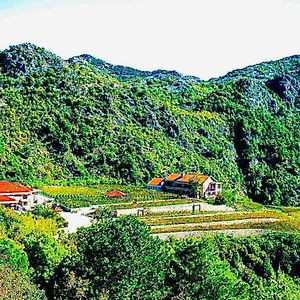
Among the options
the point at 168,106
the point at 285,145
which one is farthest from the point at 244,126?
the point at 168,106

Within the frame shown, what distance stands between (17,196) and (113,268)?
20127 millimetres

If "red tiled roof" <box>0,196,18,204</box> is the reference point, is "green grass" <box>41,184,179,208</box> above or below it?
below

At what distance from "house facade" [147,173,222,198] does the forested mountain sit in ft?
20.0

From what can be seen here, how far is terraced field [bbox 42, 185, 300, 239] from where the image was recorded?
35938mm

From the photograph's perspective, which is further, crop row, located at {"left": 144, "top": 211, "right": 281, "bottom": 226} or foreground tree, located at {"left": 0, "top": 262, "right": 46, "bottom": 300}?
crop row, located at {"left": 144, "top": 211, "right": 281, "bottom": 226}

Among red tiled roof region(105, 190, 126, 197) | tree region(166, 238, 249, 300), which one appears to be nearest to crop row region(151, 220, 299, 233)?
red tiled roof region(105, 190, 126, 197)

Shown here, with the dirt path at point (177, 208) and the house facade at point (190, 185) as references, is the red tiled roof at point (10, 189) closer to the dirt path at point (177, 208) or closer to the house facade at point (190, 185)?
the dirt path at point (177, 208)

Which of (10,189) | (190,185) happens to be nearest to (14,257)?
(10,189)

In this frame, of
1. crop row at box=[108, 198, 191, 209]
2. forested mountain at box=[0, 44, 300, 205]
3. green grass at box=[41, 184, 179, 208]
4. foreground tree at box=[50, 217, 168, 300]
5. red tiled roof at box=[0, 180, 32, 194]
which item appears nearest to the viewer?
foreground tree at box=[50, 217, 168, 300]

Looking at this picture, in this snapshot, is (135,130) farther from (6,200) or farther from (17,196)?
(6,200)

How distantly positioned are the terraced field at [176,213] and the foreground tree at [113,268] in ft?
44.2

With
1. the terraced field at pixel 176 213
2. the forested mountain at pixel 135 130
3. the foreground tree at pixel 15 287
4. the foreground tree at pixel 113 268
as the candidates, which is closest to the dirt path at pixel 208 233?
the terraced field at pixel 176 213

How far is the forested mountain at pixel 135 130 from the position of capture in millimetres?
57500

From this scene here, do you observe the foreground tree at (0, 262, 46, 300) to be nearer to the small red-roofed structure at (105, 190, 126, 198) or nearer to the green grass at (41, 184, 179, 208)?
the green grass at (41, 184, 179, 208)
